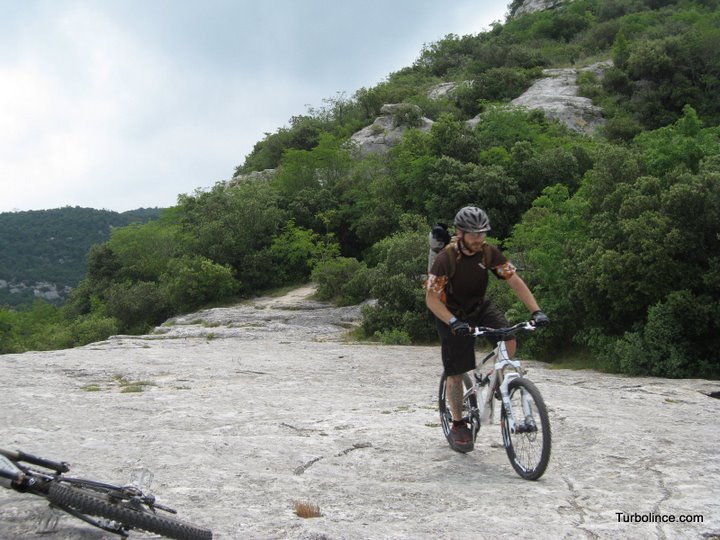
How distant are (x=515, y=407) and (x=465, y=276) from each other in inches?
46.0

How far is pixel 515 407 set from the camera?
5.06 meters

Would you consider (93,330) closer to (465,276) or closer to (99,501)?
(465,276)

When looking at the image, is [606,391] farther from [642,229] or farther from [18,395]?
[18,395]

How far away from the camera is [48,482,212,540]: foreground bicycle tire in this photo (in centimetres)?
315

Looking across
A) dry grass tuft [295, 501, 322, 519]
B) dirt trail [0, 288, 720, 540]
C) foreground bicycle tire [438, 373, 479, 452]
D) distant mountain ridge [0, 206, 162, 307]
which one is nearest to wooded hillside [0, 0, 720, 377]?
dirt trail [0, 288, 720, 540]

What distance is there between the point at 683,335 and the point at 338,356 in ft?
26.3

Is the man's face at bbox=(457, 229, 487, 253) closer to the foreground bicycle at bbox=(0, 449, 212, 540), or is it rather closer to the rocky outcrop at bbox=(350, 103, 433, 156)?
the foreground bicycle at bbox=(0, 449, 212, 540)

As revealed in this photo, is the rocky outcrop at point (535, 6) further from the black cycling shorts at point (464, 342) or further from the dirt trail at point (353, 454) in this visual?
the black cycling shorts at point (464, 342)

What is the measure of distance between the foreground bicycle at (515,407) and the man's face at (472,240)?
0.69 metres

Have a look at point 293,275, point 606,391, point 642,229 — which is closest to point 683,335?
point 642,229

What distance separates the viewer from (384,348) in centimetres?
1725

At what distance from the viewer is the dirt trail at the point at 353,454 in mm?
3994

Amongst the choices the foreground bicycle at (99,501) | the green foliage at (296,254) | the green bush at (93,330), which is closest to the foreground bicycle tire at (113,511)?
the foreground bicycle at (99,501)

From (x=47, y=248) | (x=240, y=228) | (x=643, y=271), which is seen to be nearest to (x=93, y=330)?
(x=240, y=228)
